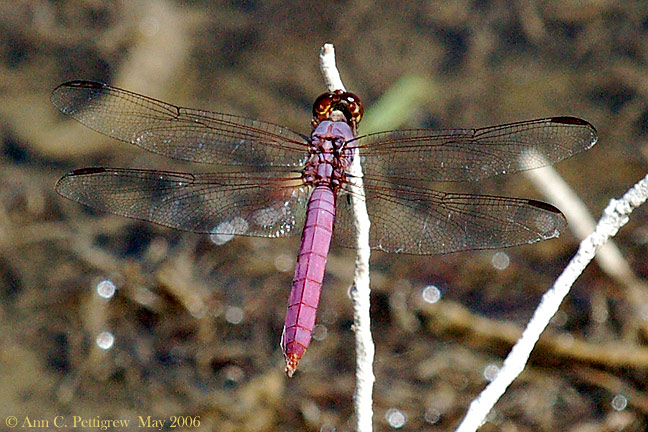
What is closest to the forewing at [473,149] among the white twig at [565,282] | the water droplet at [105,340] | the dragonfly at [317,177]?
the dragonfly at [317,177]

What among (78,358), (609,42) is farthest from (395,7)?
(78,358)

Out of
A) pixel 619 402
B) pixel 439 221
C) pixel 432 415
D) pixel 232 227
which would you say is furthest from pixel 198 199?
pixel 619 402

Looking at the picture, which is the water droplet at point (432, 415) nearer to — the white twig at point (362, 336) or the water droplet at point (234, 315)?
the water droplet at point (234, 315)

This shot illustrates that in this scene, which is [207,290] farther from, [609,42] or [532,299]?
[609,42]

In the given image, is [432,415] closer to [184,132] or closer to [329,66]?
[184,132]

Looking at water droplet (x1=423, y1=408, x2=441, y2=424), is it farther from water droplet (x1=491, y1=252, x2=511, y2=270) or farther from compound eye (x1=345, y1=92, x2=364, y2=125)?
compound eye (x1=345, y1=92, x2=364, y2=125)
